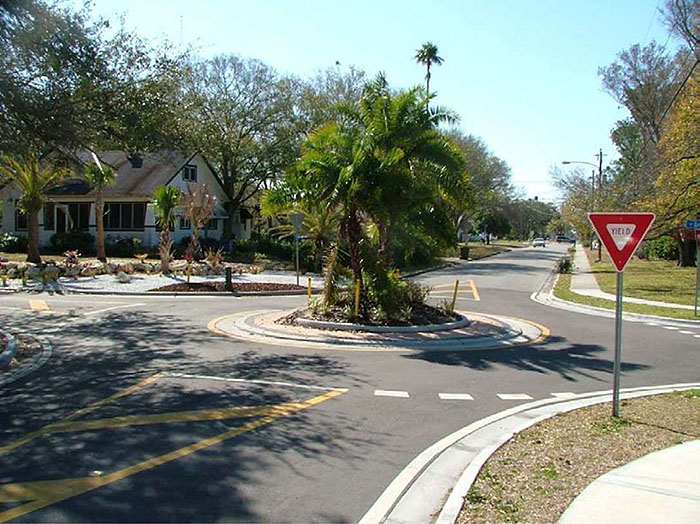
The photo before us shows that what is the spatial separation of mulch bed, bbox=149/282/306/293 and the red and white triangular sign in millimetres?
17679

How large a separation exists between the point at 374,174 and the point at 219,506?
1028 centimetres

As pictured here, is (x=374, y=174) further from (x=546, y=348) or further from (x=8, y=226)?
(x=8, y=226)

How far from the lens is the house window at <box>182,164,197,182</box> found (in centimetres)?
4203

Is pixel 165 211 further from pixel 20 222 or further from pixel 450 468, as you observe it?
pixel 450 468

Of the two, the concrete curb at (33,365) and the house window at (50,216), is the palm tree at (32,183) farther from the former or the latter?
the concrete curb at (33,365)

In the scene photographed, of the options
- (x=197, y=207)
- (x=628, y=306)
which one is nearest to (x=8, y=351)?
(x=628, y=306)

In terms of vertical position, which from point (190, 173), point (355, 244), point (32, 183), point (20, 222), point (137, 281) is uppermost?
point (190, 173)

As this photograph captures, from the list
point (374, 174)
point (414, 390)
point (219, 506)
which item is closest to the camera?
point (219, 506)

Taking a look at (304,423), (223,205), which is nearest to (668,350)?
(304,423)

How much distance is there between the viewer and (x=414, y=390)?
9430 mm

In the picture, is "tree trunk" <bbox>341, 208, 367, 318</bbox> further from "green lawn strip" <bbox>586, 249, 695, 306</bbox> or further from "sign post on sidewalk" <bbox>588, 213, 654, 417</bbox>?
"green lawn strip" <bbox>586, 249, 695, 306</bbox>

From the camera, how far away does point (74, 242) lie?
38.6m

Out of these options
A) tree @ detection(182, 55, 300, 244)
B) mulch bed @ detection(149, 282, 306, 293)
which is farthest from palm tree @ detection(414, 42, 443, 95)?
mulch bed @ detection(149, 282, 306, 293)

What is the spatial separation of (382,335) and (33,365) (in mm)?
6628
